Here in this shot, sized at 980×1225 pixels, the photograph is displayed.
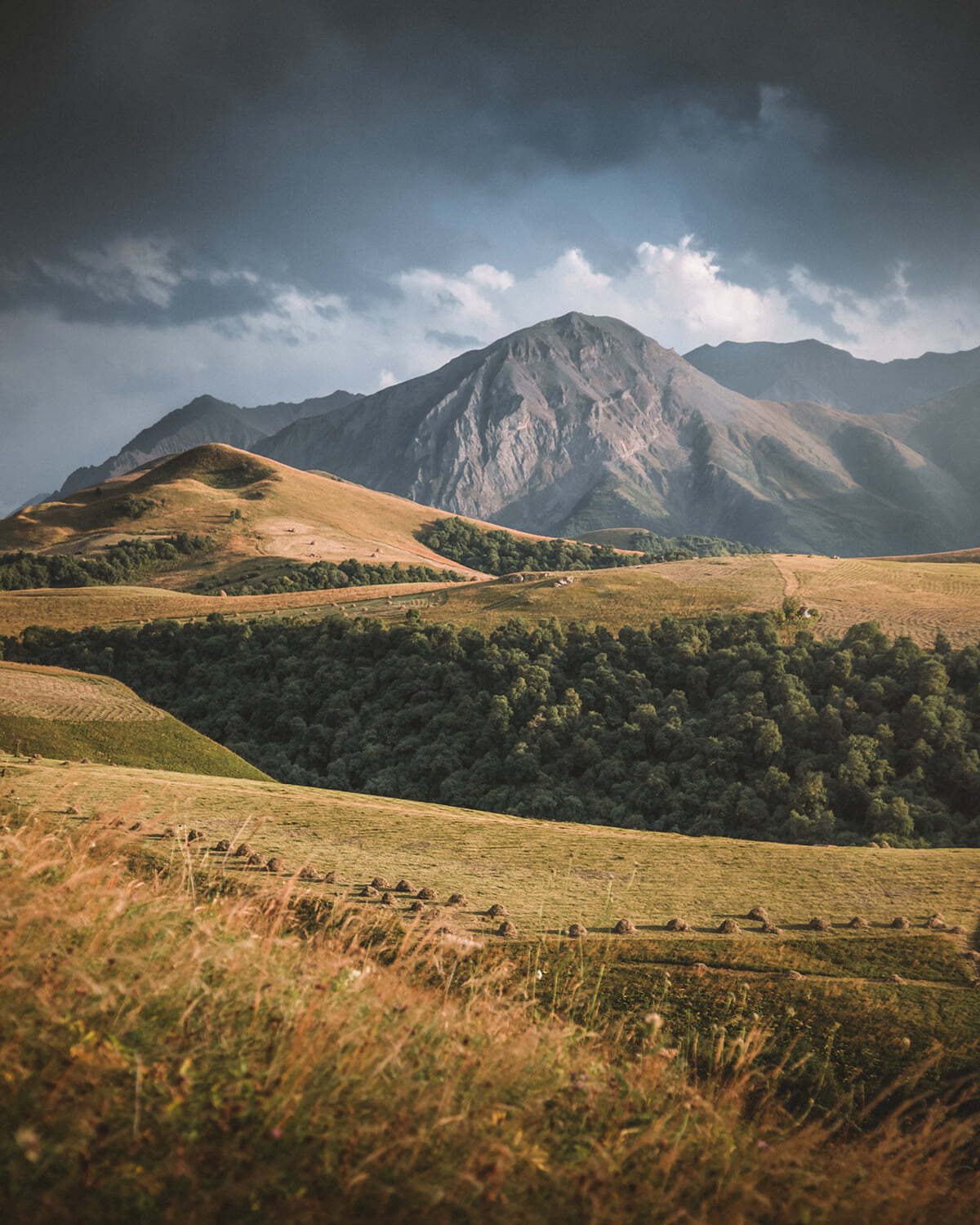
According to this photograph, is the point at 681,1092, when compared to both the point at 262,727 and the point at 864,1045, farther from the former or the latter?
the point at 262,727

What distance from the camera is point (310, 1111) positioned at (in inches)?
157

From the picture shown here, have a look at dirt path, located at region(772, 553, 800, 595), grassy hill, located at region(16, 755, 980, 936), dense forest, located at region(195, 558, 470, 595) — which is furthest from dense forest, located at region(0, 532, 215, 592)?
grassy hill, located at region(16, 755, 980, 936)

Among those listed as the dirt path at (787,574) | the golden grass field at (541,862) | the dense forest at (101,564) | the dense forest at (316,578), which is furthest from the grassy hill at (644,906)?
the dense forest at (101,564)

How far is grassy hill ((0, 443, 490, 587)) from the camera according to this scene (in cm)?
14925

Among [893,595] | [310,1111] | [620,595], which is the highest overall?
[620,595]

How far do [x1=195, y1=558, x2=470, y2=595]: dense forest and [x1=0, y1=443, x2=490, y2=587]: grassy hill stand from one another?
5133 millimetres

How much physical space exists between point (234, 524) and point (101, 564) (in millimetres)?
31733

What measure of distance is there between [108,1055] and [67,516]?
201691 millimetres

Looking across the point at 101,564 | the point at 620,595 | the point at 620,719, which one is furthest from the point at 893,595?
the point at 101,564

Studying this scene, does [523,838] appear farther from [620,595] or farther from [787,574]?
[787,574]

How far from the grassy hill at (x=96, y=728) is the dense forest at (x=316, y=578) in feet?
269

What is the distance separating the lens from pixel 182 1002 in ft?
14.9

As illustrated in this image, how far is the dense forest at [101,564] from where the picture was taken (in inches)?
5128

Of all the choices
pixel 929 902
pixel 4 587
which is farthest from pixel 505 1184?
pixel 4 587
